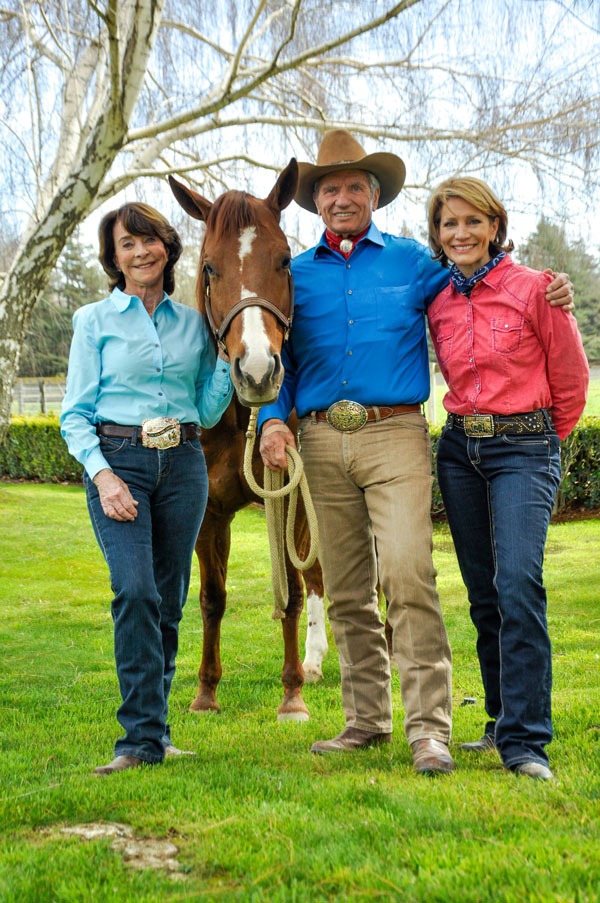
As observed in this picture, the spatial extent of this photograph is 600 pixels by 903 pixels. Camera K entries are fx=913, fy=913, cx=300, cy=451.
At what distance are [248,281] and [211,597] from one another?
7.10ft

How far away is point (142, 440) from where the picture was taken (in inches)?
125

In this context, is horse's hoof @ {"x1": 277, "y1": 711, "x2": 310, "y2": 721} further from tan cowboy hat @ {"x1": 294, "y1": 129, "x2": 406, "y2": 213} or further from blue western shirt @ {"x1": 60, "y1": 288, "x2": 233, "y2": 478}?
tan cowboy hat @ {"x1": 294, "y1": 129, "x2": 406, "y2": 213}

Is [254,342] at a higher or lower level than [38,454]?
higher

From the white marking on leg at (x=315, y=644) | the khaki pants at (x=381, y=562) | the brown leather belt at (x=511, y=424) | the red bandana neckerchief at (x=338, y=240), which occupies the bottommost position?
the white marking on leg at (x=315, y=644)

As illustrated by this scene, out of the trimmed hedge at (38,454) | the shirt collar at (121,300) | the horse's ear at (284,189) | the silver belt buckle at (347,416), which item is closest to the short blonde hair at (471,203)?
the horse's ear at (284,189)

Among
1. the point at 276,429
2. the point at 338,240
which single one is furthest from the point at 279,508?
the point at 338,240

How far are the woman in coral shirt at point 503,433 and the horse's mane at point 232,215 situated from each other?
2.20 feet

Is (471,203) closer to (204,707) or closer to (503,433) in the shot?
(503,433)

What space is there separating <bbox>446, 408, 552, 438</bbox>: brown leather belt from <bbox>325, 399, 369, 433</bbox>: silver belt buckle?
41 centimetres

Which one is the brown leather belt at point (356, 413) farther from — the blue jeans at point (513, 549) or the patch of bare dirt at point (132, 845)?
the patch of bare dirt at point (132, 845)

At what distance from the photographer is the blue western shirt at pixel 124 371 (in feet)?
10.4

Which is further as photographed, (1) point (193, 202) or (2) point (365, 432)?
(1) point (193, 202)

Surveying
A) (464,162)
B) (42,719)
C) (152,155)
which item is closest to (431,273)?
(42,719)

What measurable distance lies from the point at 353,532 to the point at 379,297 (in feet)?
2.89
